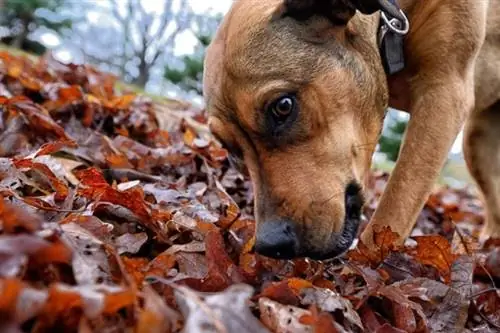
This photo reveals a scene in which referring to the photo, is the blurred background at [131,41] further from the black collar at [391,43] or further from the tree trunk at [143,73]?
the black collar at [391,43]

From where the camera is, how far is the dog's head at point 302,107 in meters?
2.68

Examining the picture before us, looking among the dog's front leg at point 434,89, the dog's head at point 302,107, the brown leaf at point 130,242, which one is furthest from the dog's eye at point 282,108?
the brown leaf at point 130,242

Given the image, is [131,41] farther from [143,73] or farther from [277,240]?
[277,240]

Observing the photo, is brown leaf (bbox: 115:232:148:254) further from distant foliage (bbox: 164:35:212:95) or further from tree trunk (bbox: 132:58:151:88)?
tree trunk (bbox: 132:58:151:88)

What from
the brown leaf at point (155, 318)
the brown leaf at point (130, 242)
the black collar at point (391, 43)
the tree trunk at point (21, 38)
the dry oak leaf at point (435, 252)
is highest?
the brown leaf at point (155, 318)

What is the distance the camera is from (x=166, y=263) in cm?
190

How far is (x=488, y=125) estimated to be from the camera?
189 inches

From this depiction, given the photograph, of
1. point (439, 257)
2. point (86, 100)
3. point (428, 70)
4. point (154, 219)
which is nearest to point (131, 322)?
point (154, 219)

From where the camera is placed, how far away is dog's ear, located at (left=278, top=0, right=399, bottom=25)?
118 inches

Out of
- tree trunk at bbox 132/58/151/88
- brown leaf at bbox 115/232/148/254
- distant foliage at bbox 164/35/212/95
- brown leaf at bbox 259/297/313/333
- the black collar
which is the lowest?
tree trunk at bbox 132/58/151/88

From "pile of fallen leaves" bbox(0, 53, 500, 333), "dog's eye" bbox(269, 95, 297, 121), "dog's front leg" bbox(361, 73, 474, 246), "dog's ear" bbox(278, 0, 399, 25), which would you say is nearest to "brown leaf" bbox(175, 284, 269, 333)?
"pile of fallen leaves" bbox(0, 53, 500, 333)

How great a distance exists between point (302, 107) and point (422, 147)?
2.18 ft

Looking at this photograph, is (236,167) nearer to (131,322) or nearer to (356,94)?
(356,94)

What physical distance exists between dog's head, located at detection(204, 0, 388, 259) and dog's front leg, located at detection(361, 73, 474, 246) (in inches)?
6.4
